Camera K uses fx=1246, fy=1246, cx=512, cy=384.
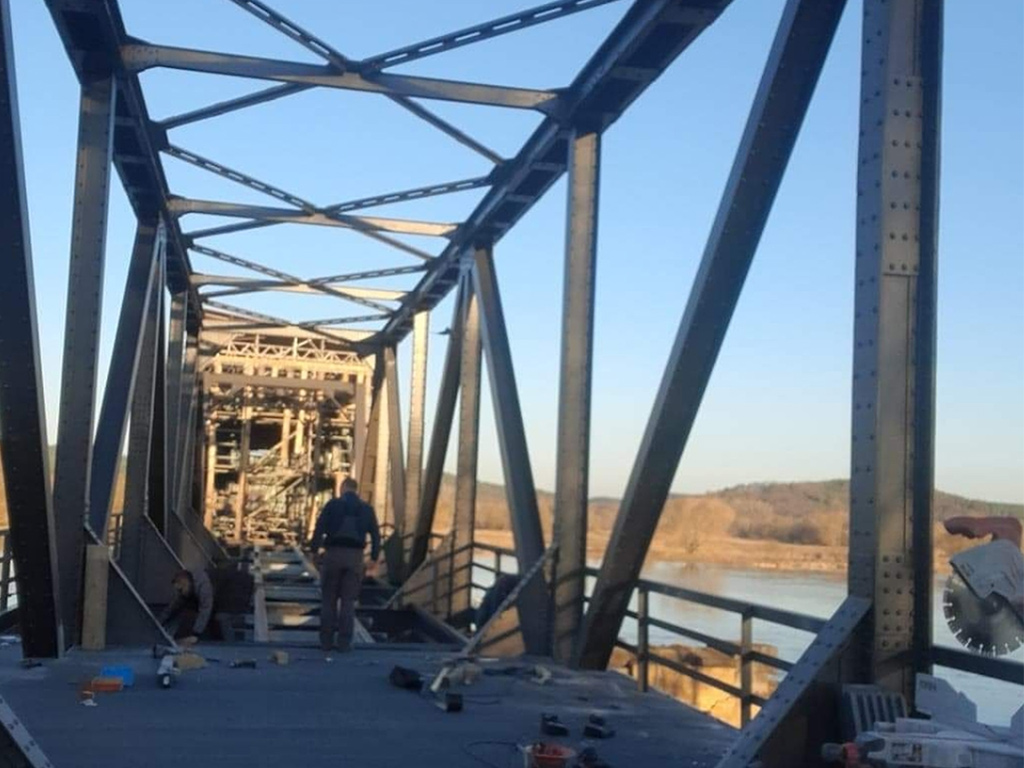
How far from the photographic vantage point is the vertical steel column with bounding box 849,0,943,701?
225 inches

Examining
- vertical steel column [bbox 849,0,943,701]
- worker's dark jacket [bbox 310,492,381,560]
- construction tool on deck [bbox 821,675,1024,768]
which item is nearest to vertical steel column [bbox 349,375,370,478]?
worker's dark jacket [bbox 310,492,381,560]

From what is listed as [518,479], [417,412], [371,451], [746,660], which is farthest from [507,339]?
[371,451]

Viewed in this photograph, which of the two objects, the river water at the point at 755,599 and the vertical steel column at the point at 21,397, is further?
the river water at the point at 755,599

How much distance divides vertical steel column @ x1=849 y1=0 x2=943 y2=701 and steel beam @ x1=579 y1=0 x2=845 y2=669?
115 centimetres

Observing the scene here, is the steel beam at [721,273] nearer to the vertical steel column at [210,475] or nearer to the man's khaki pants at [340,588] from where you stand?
the man's khaki pants at [340,588]

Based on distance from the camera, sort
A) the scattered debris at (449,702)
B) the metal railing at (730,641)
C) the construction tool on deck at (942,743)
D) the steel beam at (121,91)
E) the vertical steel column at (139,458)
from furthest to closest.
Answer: the vertical steel column at (139,458) < the steel beam at (121,91) < the scattered debris at (449,702) < the metal railing at (730,641) < the construction tool on deck at (942,743)

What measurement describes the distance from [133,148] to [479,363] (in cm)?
→ 535

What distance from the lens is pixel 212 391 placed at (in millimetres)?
33969

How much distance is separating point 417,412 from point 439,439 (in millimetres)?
3905

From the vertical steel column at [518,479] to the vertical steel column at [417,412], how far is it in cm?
699

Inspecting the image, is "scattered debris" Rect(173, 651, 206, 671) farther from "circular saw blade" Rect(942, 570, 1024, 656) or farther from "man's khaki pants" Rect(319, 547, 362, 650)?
"circular saw blade" Rect(942, 570, 1024, 656)

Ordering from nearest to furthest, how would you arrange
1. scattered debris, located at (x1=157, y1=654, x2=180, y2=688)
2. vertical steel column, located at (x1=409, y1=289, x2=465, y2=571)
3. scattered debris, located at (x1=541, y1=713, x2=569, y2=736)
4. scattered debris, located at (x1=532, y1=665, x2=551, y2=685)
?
scattered debris, located at (x1=541, y1=713, x2=569, y2=736)
scattered debris, located at (x1=157, y1=654, x2=180, y2=688)
scattered debris, located at (x1=532, y1=665, x2=551, y2=685)
vertical steel column, located at (x1=409, y1=289, x2=465, y2=571)

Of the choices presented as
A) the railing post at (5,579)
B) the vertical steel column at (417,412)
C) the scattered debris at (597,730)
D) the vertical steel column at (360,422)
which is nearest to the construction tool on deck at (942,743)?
the scattered debris at (597,730)

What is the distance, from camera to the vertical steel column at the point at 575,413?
431 inches
